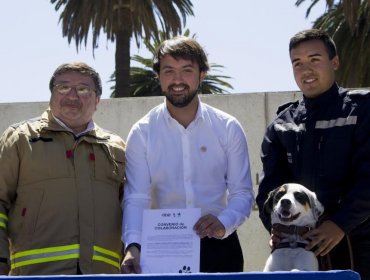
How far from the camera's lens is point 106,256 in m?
4.68

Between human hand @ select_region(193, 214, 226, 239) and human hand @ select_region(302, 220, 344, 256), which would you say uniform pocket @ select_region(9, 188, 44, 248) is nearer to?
human hand @ select_region(193, 214, 226, 239)

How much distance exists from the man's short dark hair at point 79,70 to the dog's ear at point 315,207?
1575 millimetres

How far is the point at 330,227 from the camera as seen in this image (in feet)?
13.8

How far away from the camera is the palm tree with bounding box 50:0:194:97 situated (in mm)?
21500

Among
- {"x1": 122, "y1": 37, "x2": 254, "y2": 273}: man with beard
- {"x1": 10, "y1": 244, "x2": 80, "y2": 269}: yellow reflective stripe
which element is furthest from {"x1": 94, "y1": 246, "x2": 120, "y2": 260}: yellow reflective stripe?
{"x1": 122, "y1": 37, "x2": 254, "y2": 273}: man with beard

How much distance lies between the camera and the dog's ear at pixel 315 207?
429 cm

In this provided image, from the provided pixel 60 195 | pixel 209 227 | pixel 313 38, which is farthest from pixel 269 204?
pixel 60 195

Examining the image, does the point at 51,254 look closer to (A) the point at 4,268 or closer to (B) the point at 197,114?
(A) the point at 4,268

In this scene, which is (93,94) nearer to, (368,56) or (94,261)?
(94,261)

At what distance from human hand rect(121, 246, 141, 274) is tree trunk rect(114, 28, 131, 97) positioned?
17075mm

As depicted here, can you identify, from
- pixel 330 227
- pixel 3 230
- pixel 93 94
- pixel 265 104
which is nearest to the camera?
pixel 330 227

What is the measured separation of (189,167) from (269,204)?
0.61 m

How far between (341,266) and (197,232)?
2.85 feet

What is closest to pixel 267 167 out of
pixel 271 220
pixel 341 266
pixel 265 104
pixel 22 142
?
pixel 271 220
